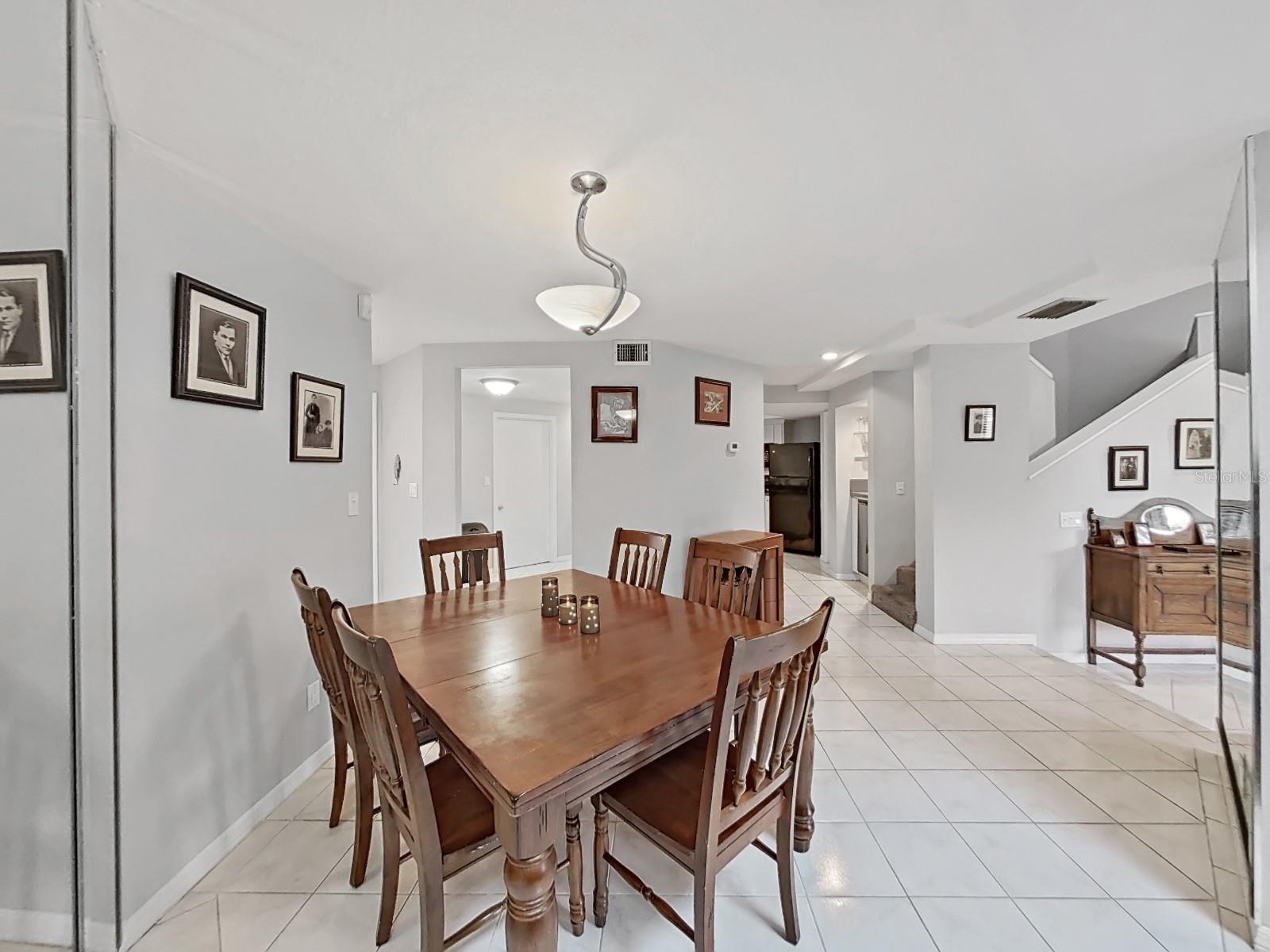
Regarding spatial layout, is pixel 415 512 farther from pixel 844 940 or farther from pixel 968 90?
pixel 968 90

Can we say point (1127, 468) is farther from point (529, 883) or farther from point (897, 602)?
point (529, 883)

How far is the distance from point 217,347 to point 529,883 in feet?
6.18

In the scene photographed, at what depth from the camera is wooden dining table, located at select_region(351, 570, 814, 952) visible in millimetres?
960

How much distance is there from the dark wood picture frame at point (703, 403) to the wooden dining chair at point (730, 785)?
2804mm

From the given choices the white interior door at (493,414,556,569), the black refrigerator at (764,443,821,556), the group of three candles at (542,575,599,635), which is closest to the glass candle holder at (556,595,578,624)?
the group of three candles at (542,575,599,635)

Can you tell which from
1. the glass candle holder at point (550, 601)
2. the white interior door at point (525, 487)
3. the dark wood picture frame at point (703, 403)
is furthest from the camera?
the white interior door at point (525, 487)

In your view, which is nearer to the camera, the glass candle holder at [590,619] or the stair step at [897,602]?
the glass candle holder at [590,619]

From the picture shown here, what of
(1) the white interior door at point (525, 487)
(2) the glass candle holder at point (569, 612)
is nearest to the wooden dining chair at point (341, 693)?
(2) the glass candle holder at point (569, 612)

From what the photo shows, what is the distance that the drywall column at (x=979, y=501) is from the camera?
369 cm

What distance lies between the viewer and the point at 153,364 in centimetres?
151

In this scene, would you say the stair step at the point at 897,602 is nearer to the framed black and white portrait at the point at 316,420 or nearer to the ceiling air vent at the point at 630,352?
the ceiling air vent at the point at 630,352

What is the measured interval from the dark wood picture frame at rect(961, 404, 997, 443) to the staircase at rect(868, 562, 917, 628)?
3.85 feet

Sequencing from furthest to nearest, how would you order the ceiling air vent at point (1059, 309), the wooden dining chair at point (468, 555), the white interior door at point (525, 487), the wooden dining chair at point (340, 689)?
1. the white interior door at point (525, 487)
2. the ceiling air vent at point (1059, 309)
3. the wooden dining chair at point (468, 555)
4. the wooden dining chair at point (340, 689)

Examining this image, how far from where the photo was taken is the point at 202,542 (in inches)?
65.6
